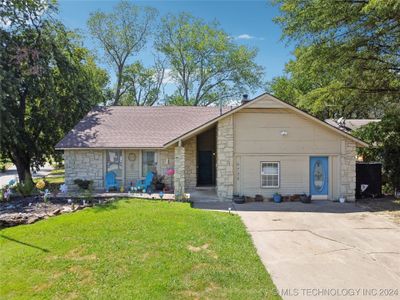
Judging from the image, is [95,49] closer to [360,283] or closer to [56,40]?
[56,40]

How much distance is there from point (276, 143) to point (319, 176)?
103 inches

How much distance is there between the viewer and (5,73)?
16438 millimetres

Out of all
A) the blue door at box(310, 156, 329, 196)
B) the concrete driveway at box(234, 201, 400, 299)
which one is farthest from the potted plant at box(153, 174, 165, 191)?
the blue door at box(310, 156, 329, 196)

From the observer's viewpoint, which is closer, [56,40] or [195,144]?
[195,144]

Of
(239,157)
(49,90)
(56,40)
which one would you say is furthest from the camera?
(56,40)

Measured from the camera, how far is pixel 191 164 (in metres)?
17.3

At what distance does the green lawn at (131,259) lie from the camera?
5.77 metres

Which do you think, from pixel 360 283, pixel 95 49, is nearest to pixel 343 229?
pixel 360 283

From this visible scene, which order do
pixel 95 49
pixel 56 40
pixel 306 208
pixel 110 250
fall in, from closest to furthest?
pixel 110 250 → pixel 306 208 → pixel 56 40 → pixel 95 49

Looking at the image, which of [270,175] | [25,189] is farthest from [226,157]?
[25,189]

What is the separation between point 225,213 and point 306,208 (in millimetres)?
3732

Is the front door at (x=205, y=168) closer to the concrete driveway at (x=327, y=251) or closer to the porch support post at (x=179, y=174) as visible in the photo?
the porch support post at (x=179, y=174)

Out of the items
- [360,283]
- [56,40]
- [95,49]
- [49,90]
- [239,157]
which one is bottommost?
[360,283]

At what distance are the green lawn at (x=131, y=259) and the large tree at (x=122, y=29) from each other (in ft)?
95.3
